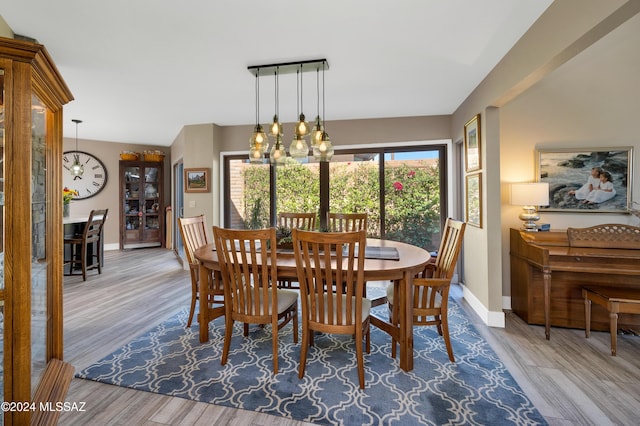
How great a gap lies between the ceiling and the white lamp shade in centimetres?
119

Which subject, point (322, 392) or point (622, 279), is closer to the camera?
point (322, 392)

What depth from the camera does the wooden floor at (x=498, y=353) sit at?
1604 mm

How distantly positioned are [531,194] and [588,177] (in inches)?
29.7

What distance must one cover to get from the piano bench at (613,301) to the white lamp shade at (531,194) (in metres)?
0.84

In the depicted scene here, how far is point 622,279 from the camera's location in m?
2.55

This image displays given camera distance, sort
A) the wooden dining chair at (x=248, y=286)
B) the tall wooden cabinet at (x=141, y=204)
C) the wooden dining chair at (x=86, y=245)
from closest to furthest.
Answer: the wooden dining chair at (x=248, y=286), the wooden dining chair at (x=86, y=245), the tall wooden cabinet at (x=141, y=204)

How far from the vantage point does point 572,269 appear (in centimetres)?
243

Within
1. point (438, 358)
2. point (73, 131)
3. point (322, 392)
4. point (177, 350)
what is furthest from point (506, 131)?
point (73, 131)

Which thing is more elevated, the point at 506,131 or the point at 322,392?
the point at 506,131

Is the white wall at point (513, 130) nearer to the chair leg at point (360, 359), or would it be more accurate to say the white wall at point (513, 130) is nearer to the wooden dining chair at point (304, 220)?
the chair leg at point (360, 359)

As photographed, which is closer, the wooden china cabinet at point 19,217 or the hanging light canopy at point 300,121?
the wooden china cabinet at point 19,217

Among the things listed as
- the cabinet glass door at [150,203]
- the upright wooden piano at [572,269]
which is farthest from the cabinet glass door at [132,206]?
the upright wooden piano at [572,269]

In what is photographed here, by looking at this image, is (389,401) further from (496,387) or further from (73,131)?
(73,131)

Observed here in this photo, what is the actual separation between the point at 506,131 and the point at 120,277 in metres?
5.58
